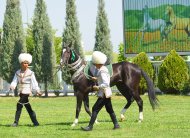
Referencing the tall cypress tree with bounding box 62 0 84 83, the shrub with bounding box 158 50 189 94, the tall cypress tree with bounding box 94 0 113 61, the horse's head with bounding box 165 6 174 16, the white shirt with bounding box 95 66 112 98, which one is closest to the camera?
the white shirt with bounding box 95 66 112 98

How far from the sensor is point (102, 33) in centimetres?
3719

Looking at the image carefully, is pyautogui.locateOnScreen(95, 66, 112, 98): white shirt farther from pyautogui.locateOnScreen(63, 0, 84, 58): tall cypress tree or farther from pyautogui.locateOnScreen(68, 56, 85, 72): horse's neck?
pyautogui.locateOnScreen(63, 0, 84, 58): tall cypress tree

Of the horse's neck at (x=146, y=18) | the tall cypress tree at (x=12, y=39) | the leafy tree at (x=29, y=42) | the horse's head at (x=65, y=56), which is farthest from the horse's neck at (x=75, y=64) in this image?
the leafy tree at (x=29, y=42)

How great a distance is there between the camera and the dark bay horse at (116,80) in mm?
15625

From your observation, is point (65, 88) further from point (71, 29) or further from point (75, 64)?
point (75, 64)

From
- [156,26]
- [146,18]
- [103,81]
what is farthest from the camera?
[146,18]

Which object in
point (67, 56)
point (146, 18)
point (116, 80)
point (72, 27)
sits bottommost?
point (116, 80)

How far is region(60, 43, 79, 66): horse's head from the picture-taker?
1555cm

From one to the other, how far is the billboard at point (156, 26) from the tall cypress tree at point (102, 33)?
122cm

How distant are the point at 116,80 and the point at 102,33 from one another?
2069 centimetres

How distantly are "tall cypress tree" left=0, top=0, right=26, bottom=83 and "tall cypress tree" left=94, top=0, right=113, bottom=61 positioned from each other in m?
4.71

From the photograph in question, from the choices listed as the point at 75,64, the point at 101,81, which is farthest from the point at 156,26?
the point at 101,81

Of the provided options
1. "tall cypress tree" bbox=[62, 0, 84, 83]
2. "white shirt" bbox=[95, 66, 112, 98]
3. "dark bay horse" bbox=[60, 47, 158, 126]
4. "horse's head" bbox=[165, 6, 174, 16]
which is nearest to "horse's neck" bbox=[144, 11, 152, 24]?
"horse's head" bbox=[165, 6, 174, 16]

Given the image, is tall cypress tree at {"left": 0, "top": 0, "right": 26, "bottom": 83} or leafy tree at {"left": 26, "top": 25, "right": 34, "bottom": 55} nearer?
tall cypress tree at {"left": 0, "top": 0, "right": 26, "bottom": 83}
